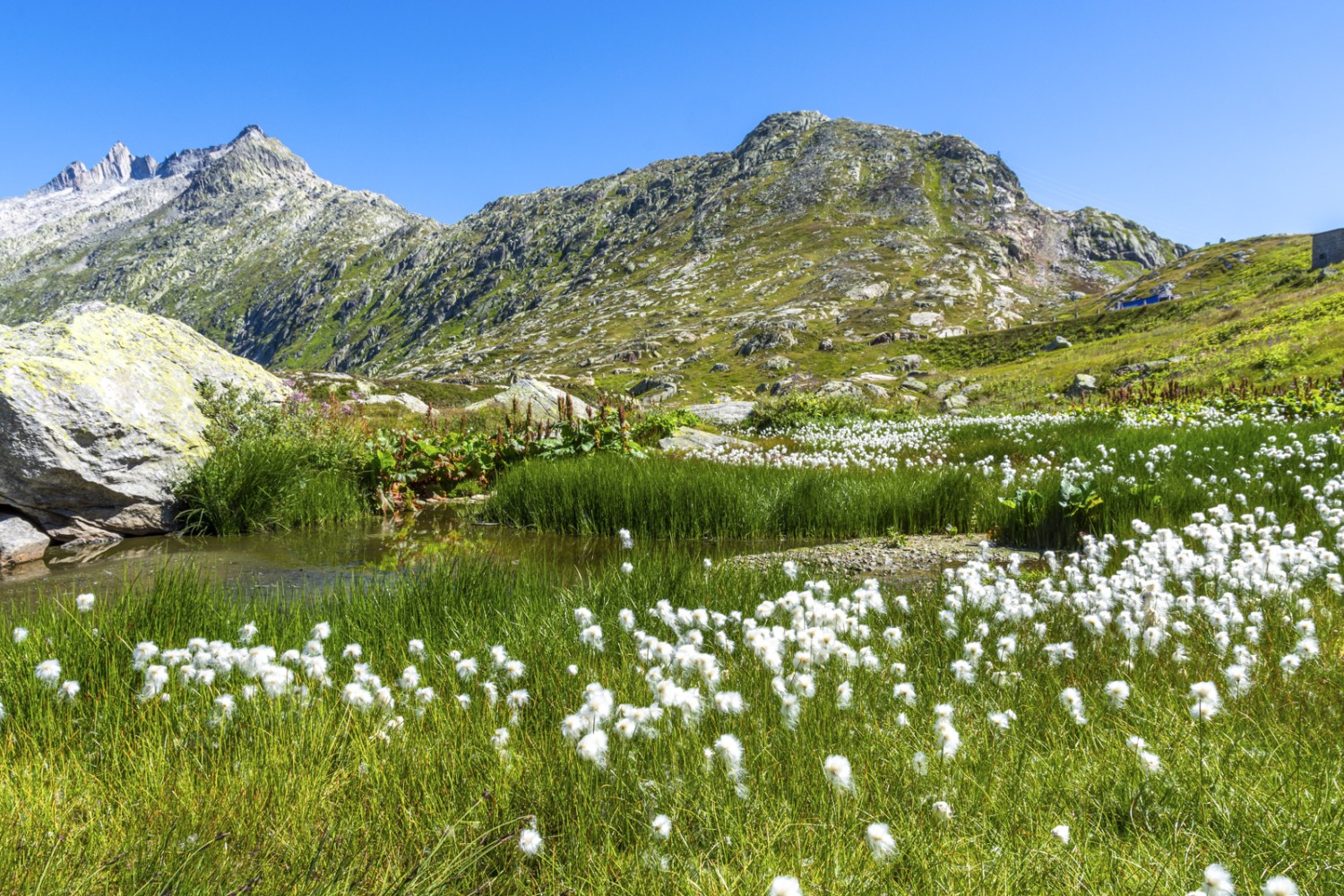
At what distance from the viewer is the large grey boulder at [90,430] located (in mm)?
8391

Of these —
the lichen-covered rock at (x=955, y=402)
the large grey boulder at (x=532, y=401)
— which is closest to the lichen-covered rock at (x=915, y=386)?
the lichen-covered rock at (x=955, y=402)

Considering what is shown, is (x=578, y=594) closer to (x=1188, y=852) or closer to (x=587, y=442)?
(x=1188, y=852)

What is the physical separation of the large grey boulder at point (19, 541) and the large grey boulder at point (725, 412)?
22.7 meters

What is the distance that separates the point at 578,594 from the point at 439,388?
27.9 metres

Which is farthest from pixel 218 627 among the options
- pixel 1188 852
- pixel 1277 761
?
pixel 1277 761

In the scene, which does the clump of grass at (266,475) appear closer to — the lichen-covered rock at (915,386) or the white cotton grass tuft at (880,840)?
the white cotton grass tuft at (880,840)

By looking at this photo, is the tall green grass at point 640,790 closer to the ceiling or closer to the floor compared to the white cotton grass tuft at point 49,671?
closer to the floor

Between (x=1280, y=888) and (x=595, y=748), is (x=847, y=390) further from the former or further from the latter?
(x=1280, y=888)

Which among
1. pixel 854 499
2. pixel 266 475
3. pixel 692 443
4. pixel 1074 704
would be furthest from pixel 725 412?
pixel 1074 704

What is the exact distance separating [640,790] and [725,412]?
29.1 meters

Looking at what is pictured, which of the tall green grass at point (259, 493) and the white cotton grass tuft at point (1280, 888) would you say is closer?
the white cotton grass tuft at point (1280, 888)

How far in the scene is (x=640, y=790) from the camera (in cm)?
237

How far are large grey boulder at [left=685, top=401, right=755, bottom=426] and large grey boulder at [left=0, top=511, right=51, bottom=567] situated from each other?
22677mm

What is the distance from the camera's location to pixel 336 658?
153 inches
